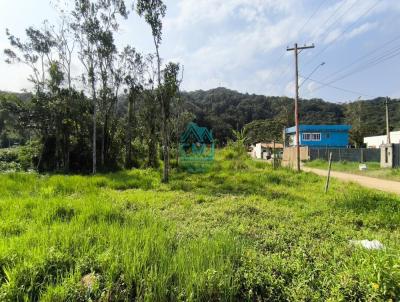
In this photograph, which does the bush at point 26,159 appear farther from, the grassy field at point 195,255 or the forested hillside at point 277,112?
the forested hillside at point 277,112

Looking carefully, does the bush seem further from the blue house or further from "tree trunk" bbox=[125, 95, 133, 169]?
the blue house

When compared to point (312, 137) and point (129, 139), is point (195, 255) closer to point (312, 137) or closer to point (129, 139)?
point (129, 139)

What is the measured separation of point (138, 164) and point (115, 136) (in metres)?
3.48

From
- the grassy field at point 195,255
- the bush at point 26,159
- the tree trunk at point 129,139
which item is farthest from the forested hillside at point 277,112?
the grassy field at point 195,255

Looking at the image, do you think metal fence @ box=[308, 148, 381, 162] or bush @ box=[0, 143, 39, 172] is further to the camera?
metal fence @ box=[308, 148, 381, 162]

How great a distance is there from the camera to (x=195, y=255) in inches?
121

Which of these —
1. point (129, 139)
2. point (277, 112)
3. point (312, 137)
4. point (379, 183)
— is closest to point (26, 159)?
point (129, 139)

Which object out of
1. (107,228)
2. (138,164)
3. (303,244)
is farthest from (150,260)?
(138,164)

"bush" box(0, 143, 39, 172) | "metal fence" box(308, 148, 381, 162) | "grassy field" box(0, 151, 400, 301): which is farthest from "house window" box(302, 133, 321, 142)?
"bush" box(0, 143, 39, 172)

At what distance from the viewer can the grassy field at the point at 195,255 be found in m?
2.56

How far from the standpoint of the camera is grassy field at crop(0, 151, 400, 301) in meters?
2.56

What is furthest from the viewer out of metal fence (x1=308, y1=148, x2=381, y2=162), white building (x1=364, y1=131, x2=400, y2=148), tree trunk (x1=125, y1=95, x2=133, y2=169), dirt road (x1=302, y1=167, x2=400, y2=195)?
white building (x1=364, y1=131, x2=400, y2=148)

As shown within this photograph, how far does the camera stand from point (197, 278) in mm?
2641

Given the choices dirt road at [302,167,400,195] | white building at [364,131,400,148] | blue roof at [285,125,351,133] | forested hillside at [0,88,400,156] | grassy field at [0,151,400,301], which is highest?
forested hillside at [0,88,400,156]
